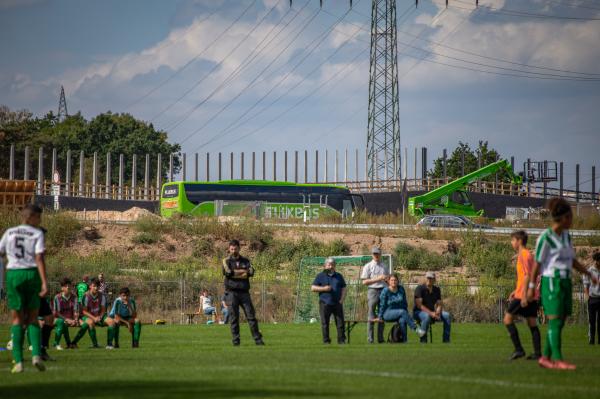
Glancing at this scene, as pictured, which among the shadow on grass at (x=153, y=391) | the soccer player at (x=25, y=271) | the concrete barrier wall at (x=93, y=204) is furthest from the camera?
the concrete barrier wall at (x=93, y=204)

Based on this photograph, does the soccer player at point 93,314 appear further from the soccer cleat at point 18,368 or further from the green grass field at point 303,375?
the soccer cleat at point 18,368

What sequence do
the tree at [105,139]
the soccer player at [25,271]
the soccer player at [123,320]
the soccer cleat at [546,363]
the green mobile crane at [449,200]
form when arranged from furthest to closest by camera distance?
the tree at [105,139], the green mobile crane at [449,200], the soccer player at [123,320], the soccer player at [25,271], the soccer cleat at [546,363]

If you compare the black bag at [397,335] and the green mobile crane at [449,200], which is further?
the green mobile crane at [449,200]

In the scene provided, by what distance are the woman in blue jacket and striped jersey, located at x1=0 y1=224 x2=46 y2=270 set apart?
10.1 meters

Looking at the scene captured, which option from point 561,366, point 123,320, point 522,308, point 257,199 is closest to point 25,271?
point 561,366

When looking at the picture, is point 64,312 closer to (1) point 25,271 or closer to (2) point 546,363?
(1) point 25,271

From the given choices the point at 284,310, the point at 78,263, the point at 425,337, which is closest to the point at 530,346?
the point at 425,337

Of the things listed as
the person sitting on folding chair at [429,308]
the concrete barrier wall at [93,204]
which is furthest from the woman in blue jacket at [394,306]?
the concrete barrier wall at [93,204]

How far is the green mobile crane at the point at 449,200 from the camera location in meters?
69.1

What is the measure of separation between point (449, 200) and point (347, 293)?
1349 inches

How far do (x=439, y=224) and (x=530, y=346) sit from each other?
40.8m

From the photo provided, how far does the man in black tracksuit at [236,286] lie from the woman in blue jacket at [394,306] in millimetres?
3488

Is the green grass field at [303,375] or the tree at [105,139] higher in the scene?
the tree at [105,139]

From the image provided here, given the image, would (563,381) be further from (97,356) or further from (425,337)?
(425,337)
